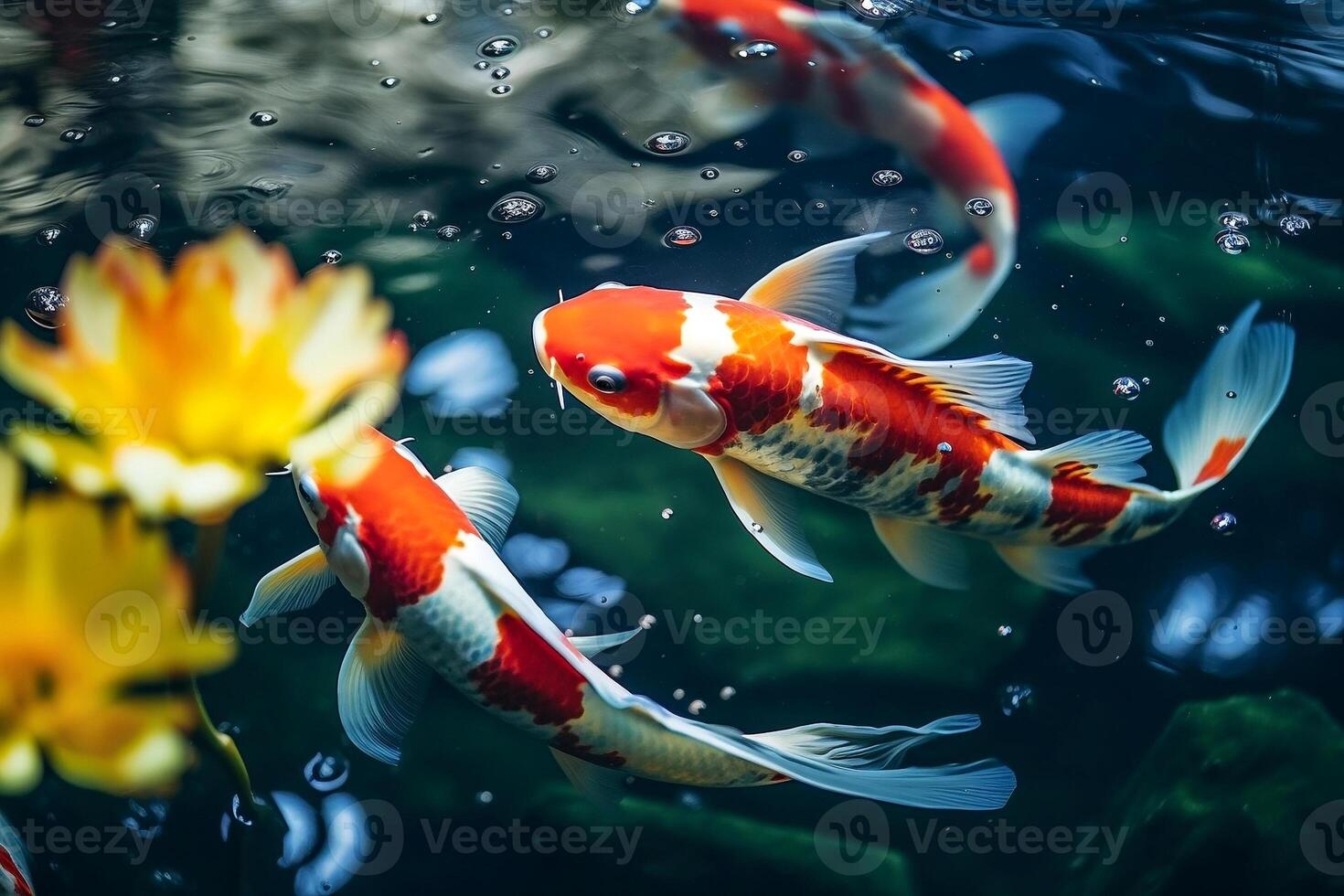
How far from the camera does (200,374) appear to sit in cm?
105

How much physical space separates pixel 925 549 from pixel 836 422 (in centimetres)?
28

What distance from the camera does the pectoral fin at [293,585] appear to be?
121 cm

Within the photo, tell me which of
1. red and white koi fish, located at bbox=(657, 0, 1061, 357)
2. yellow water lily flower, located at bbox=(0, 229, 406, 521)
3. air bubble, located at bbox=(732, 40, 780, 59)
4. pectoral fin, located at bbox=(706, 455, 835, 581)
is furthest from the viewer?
air bubble, located at bbox=(732, 40, 780, 59)

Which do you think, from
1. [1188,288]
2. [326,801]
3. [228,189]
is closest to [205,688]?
[326,801]

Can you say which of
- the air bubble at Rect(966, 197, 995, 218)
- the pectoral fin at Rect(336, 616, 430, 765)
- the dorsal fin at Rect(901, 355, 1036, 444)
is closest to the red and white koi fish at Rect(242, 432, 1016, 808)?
the pectoral fin at Rect(336, 616, 430, 765)

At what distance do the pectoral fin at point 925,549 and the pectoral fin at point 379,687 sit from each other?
25.8 inches

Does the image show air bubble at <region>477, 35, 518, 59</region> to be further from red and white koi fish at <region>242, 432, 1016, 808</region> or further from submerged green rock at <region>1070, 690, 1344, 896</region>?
submerged green rock at <region>1070, 690, 1344, 896</region>

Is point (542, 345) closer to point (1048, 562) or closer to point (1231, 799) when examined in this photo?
point (1048, 562)

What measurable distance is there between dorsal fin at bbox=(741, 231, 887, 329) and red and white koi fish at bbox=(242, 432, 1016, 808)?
47 cm

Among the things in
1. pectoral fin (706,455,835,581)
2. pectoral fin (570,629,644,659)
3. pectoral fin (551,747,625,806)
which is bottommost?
pectoral fin (551,747,625,806)

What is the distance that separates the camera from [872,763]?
1.26 meters

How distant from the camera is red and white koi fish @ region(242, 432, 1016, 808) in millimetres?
1120

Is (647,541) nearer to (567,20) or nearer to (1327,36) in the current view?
(567,20)

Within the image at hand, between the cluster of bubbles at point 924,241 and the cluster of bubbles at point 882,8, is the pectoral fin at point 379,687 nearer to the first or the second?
the cluster of bubbles at point 924,241
